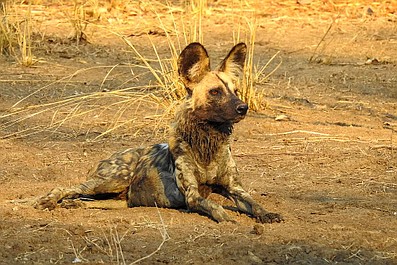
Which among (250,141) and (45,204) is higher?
(45,204)

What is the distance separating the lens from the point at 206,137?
5.76 metres

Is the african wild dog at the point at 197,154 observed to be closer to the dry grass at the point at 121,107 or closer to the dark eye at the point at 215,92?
the dark eye at the point at 215,92

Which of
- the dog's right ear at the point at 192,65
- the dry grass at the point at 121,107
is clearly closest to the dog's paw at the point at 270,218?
the dog's right ear at the point at 192,65

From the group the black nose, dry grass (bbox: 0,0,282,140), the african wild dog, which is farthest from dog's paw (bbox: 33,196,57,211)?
dry grass (bbox: 0,0,282,140)

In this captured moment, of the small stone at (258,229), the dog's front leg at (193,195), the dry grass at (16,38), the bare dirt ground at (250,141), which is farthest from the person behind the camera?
the dry grass at (16,38)

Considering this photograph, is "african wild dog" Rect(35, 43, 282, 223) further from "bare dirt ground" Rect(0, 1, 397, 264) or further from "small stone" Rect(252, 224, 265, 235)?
"small stone" Rect(252, 224, 265, 235)

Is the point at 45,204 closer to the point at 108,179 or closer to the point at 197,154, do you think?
the point at 108,179

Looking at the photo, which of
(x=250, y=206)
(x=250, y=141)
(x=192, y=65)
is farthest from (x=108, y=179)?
(x=250, y=141)

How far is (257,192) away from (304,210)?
54 cm

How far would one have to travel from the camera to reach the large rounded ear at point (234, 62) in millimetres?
6012

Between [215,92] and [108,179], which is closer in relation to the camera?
[215,92]

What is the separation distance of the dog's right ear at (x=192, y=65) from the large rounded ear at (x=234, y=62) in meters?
0.13

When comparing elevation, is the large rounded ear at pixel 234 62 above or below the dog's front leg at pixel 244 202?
above

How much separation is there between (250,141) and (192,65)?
2.07 metres
